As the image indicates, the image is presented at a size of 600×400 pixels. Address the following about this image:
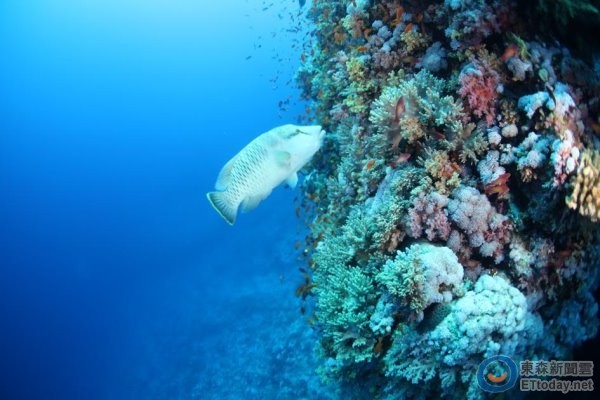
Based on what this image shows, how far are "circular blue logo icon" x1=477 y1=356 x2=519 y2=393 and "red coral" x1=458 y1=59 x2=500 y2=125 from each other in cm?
209

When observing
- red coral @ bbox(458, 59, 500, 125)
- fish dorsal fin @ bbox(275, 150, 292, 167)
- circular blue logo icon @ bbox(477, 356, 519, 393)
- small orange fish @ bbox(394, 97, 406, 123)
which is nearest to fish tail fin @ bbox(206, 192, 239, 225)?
fish dorsal fin @ bbox(275, 150, 292, 167)

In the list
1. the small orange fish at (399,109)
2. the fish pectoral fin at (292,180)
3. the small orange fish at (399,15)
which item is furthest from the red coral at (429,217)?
the small orange fish at (399,15)

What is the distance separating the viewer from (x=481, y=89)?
11.0 feet

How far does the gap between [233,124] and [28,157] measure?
1975 inches

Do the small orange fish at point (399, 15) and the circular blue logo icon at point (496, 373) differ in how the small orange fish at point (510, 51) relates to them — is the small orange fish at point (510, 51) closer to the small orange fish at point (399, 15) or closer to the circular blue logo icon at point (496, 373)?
the small orange fish at point (399, 15)

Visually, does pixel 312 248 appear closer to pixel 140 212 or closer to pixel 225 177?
pixel 225 177

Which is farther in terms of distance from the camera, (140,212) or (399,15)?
(140,212)

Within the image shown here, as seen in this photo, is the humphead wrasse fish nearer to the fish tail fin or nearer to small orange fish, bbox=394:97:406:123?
the fish tail fin

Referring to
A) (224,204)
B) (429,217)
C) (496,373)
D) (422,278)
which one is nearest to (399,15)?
(429,217)

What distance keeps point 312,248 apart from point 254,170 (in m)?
2.66

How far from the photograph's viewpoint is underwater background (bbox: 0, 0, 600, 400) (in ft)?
10.6

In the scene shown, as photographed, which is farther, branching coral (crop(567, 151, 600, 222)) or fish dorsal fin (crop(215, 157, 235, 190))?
fish dorsal fin (crop(215, 157, 235, 190))

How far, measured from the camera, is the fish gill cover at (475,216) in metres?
2.97

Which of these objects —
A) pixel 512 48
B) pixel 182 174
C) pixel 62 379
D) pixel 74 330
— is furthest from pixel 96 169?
pixel 512 48
